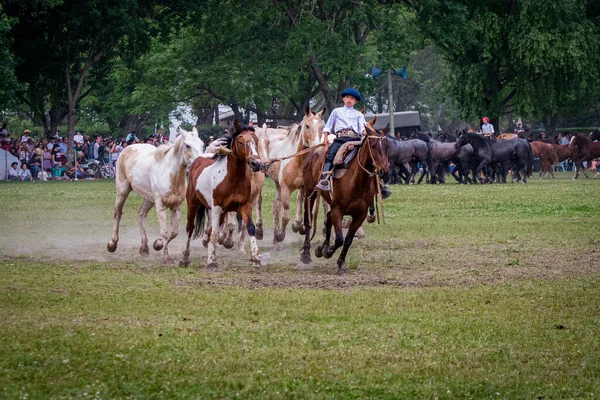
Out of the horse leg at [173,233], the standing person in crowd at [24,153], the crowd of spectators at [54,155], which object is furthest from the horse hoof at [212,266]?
the standing person in crowd at [24,153]

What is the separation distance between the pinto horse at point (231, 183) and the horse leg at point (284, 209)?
111 inches

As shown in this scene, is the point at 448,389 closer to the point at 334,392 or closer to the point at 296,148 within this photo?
the point at 334,392

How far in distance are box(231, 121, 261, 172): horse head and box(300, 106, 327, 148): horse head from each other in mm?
2359

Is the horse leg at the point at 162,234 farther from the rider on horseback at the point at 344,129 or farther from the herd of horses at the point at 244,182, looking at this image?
the rider on horseback at the point at 344,129

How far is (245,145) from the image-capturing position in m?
15.2

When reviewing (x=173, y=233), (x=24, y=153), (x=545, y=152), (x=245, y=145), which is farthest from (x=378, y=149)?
(x=24, y=153)

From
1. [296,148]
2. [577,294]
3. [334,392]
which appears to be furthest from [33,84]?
[334,392]

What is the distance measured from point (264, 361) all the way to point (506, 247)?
9.91m

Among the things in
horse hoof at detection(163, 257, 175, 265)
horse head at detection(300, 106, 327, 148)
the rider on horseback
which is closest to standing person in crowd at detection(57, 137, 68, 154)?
horse head at detection(300, 106, 327, 148)

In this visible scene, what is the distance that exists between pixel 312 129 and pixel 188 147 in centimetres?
228

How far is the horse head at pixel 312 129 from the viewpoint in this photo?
1781 cm

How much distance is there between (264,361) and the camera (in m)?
8.58

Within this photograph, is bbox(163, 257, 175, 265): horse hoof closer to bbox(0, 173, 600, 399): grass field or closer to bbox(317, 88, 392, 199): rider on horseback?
bbox(0, 173, 600, 399): grass field

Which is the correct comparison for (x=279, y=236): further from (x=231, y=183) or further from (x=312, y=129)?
(x=231, y=183)
